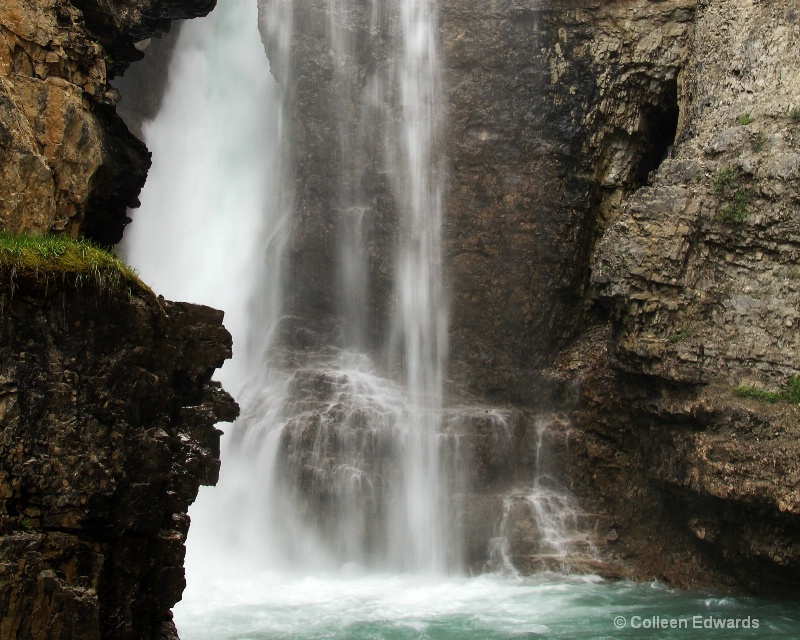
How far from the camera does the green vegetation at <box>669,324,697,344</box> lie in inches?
593

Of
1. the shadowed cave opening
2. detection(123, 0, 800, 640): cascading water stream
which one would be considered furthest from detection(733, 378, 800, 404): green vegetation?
the shadowed cave opening

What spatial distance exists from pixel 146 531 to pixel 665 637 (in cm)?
784

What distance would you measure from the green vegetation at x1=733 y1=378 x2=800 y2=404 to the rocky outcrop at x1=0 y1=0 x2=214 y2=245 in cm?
1057

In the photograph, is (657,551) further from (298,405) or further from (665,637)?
(298,405)

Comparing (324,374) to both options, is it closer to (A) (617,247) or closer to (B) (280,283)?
(B) (280,283)

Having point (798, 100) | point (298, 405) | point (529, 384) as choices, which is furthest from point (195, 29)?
point (798, 100)

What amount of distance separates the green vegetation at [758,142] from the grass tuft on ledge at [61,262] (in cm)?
1113

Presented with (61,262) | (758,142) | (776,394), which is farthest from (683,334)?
(61,262)

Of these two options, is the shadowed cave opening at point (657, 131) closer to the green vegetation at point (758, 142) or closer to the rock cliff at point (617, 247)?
the rock cliff at point (617, 247)

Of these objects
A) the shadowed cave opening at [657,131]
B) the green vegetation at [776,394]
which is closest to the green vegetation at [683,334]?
the green vegetation at [776,394]

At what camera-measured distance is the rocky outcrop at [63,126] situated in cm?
934

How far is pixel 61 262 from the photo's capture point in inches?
319

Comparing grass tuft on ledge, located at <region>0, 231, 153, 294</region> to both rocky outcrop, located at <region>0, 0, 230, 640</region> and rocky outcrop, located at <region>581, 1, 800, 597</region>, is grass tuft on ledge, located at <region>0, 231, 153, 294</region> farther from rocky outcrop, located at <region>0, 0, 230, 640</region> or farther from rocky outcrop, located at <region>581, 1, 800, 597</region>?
rocky outcrop, located at <region>581, 1, 800, 597</region>

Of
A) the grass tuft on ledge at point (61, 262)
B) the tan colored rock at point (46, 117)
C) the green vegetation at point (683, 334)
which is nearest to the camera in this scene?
the grass tuft on ledge at point (61, 262)
